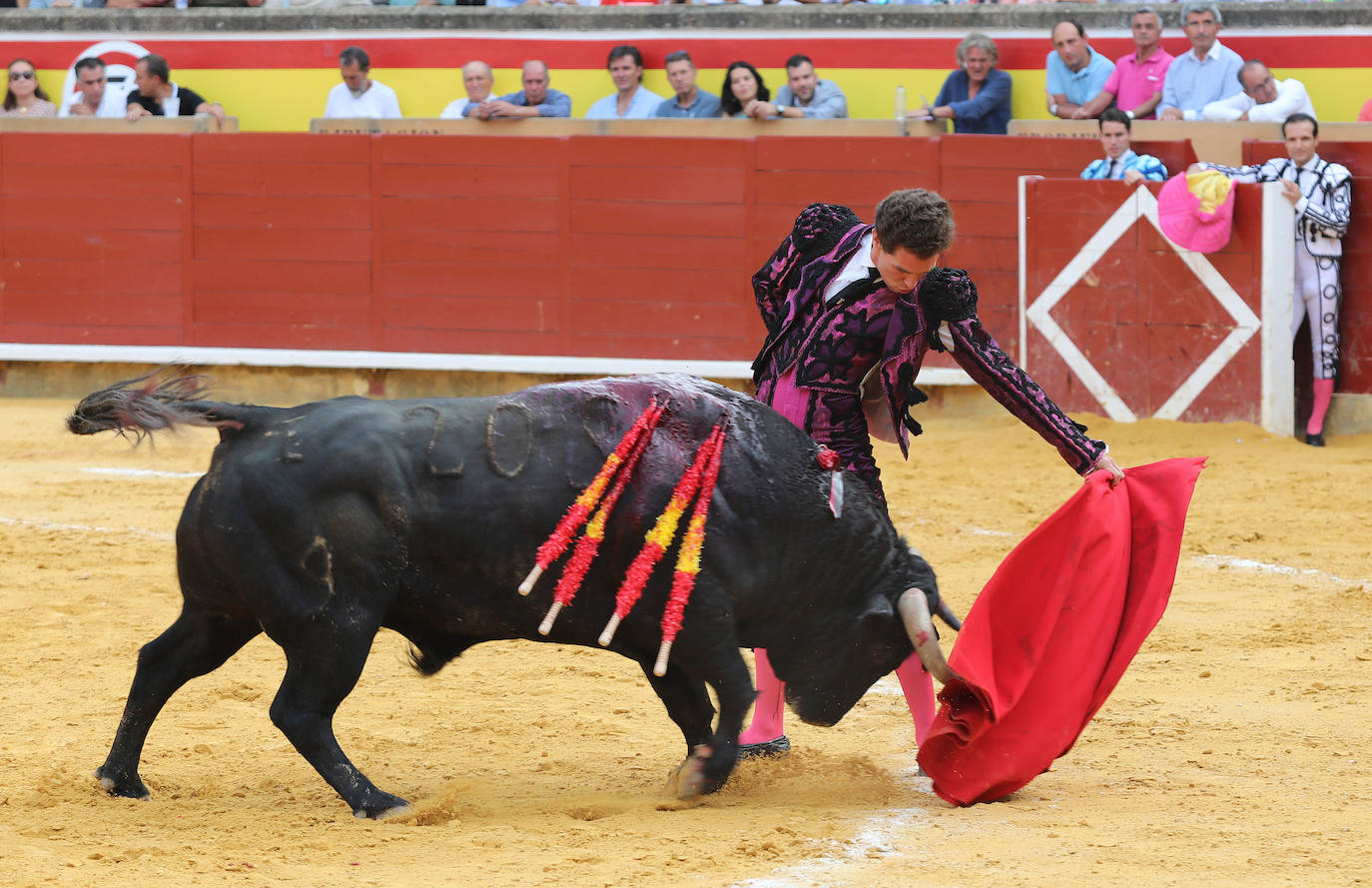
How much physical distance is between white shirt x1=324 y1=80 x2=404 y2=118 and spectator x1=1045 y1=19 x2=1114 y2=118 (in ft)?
12.1

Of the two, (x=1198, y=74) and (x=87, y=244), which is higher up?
(x=1198, y=74)

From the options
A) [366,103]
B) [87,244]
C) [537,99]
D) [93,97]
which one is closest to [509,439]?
[537,99]

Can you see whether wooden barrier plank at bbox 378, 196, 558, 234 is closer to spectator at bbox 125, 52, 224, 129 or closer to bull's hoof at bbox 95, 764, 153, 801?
spectator at bbox 125, 52, 224, 129

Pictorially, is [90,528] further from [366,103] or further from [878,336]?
[366,103]

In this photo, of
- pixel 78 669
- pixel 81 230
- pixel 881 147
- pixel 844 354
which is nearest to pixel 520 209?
pixel 881 147

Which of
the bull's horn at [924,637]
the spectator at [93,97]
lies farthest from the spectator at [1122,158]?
the spectator at [93,97]

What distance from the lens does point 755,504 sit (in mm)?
3195

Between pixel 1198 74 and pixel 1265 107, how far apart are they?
384 millimetres

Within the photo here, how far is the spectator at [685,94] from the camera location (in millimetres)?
8797

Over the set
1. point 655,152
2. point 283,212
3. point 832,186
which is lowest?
point 283,212

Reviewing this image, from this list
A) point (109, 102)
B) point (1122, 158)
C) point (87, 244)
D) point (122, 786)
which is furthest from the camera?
point (109, 102)

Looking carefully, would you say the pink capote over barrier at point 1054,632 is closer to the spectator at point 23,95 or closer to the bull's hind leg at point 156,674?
the bull's hind leg at point 156,674

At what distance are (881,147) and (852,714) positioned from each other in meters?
4.74

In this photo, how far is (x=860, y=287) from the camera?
11.0 feet
